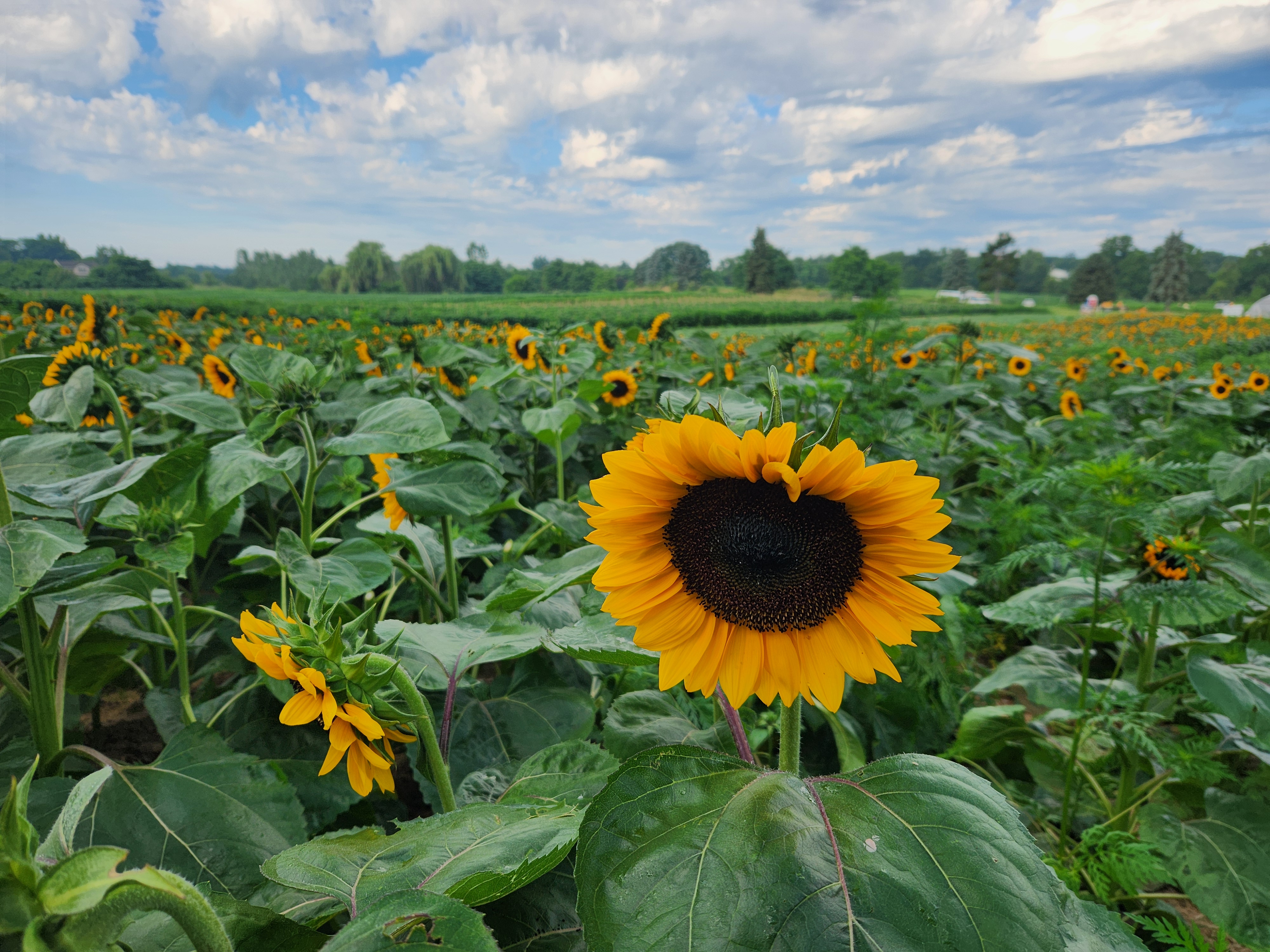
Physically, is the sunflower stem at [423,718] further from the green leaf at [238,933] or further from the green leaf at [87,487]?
the green leaf at [87,487]

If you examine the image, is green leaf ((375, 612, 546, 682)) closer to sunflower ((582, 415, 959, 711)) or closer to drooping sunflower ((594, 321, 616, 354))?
sunflower ((582, 415, 959, 711))

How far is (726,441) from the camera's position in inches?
31.0

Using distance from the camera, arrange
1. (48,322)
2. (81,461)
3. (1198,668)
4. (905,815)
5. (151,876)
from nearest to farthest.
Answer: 1. (151,876)
2. (905,815)
3. (1198,668)
4. (81,461)
5. (48,322)

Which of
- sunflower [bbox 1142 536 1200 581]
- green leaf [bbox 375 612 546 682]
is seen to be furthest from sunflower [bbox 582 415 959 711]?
sunflower [bbox 1142 536 1200 581]

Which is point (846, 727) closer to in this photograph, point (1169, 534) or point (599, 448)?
point (1169, 534)

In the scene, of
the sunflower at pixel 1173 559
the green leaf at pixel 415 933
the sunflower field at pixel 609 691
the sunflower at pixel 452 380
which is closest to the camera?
the green leaf at pixel 415 933

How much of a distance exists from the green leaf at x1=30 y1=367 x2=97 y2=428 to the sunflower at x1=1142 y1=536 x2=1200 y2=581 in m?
2.80

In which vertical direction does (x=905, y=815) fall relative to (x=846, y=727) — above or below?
above

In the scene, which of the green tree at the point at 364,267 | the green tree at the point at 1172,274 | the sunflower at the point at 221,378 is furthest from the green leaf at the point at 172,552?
the green tree at the point at 1172,274

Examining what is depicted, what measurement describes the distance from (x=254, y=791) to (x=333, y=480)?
5.94ft

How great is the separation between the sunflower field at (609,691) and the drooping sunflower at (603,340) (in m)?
2.45

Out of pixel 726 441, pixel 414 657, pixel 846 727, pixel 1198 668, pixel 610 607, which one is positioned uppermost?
pixel 726 441

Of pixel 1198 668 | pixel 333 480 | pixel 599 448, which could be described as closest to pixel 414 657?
pixel 1198 668

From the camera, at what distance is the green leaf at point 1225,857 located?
1.49 meters
